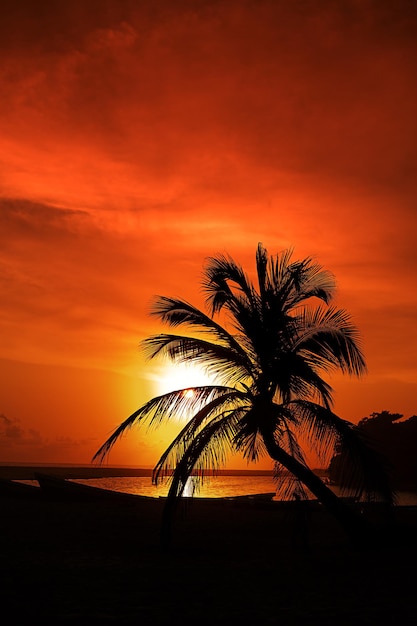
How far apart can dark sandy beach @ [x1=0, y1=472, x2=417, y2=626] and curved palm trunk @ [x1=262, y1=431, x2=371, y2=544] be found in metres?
0.42

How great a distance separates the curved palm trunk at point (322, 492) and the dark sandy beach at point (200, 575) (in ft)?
1.38

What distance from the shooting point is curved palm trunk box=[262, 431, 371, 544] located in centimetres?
1416

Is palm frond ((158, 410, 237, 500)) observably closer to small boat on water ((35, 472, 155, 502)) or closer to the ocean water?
small boat on water ((35, 472, 155, 502))

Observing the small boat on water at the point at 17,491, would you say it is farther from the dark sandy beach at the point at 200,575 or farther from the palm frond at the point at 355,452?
the palm frond at the point at 355,452

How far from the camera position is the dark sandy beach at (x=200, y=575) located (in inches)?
346

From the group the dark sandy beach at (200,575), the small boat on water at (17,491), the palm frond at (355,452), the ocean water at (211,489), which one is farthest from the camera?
the ocean water at (211,489)

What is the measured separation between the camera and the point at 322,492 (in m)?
14.2

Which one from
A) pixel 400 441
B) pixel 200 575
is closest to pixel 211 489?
pixel 400 441

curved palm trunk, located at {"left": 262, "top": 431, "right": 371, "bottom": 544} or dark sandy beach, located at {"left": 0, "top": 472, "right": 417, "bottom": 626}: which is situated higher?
curved palm trunk, located at {"left": 262, "top": 431, "right": 371, "bottom": 544}

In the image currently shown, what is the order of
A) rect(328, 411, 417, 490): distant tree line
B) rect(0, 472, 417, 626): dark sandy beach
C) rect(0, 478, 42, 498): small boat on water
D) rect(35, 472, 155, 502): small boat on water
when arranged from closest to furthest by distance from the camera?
rect(0, 472, 417, 626): dark sandy beach → rect(35, 472, 155, 502): small boat on water → rect(0, 478, 42, 498): small boat on water → rect(328, 411, 417, 490): distant tree line

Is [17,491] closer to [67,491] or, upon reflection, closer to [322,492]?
[67,491]

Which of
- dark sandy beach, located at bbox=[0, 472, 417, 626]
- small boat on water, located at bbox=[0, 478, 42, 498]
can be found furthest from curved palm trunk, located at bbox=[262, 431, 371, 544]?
small boat on water, located at bbox=[0, 478, 42, 498]

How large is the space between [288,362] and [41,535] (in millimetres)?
8302

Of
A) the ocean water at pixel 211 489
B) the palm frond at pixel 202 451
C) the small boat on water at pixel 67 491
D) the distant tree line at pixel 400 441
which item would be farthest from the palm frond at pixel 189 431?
the distant tree line at pixel 400 441
